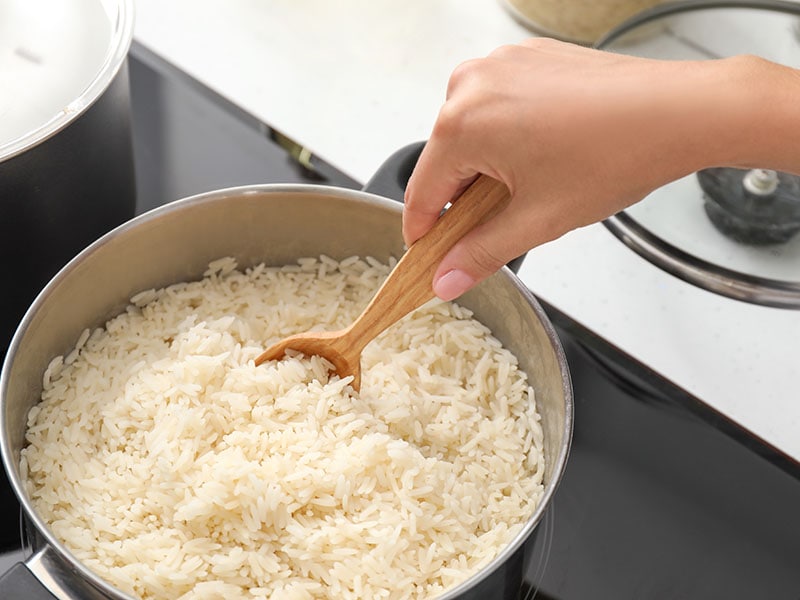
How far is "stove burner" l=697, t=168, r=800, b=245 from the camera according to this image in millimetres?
1253

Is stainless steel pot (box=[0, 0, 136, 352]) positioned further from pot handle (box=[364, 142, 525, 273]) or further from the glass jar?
the glass jar

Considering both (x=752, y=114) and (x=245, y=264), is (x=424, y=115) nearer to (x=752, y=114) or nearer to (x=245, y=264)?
(x=245, y=264)

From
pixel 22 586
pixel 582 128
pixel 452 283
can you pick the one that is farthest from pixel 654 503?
pixel 22 586

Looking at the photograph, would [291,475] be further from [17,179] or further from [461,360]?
[17,179]

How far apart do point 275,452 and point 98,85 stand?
1.29 ft

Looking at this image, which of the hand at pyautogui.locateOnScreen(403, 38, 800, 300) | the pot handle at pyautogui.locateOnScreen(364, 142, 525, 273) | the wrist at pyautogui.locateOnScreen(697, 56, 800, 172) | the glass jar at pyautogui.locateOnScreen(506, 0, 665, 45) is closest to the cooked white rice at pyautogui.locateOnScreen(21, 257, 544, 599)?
the pot handle at pyautogui.locateOnScreen(364, 142, 525, 273)

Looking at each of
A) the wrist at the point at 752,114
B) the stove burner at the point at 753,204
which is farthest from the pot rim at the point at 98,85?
the stove burner at the point at 753,204

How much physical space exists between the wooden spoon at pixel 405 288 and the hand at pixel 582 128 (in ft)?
0.09

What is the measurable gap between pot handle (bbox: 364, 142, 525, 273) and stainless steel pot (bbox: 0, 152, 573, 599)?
0.11ft

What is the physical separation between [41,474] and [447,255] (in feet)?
1.40

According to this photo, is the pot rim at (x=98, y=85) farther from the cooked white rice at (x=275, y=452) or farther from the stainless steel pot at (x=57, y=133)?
the cooked white rice at (x=275, y=452)

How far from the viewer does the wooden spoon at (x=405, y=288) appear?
0.84 m

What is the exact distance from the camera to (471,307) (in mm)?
1080

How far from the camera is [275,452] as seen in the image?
0.91 metres
